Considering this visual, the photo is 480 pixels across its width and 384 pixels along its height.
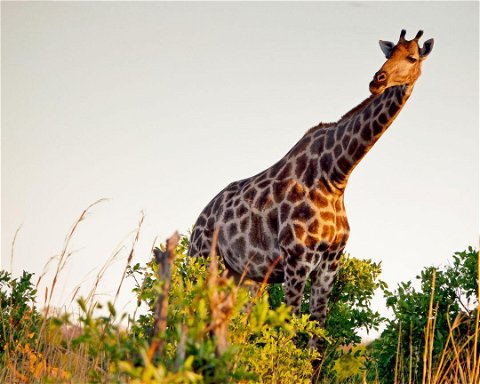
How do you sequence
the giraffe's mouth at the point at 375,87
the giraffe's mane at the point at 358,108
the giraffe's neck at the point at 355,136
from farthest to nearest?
the giraffe's mane at the point at 358,108 < the giraffe's neck at the point at 355,136 < the giraffe's mouth at the point at 375,87

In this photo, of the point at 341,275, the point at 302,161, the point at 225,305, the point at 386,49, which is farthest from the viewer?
the point at 341,275

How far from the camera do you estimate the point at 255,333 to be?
255 inches

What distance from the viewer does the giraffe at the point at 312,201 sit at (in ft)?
26.8

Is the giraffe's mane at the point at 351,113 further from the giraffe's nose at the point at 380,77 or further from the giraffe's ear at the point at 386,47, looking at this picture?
the giraffe's nose at the point at 380,77

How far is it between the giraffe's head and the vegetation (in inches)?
83.5

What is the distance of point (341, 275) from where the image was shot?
31.2ft

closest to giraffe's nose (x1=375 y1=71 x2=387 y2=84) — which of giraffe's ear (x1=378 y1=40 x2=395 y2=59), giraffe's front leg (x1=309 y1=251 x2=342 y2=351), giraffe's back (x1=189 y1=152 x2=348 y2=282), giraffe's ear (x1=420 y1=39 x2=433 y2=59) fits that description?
giraffe's ear (x1=378 y1=40 x2=395 y2=59)

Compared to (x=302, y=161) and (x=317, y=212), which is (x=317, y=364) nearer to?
(x=317, y=212)

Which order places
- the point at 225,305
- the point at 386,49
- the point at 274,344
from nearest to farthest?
the point at 225,305 → the point at 274,344 → the point at 386,49

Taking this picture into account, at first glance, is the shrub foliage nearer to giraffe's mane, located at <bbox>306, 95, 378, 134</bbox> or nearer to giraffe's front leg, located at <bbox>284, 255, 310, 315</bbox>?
giraffe's front leg, located at <bbox>284, 255, 310, 315</bbox>

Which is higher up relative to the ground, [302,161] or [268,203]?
[302,161]

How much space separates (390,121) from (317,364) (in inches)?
121

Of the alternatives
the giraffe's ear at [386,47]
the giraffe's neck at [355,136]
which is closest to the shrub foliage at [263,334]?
the giraffe's neck at [355,136]

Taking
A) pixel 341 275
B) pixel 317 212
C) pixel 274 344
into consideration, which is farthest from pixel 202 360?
pixel 341 275
